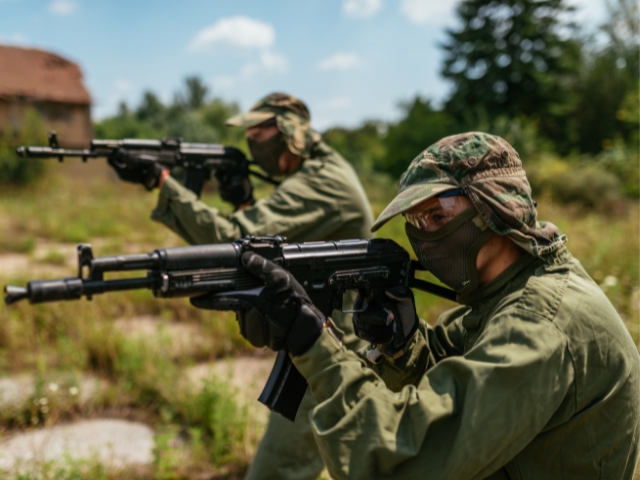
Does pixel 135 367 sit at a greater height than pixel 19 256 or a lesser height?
lesser

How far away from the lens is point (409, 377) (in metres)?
2.29

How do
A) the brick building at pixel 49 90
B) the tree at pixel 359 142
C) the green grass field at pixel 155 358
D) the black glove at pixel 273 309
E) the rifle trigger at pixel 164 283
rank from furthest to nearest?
the tree at pixel 359 142 → the brick building at pixel 49 90 → the green grass field at pixel 155 358 → the rifle trigger at pixel 164 283 → the black glove at pixel 273 309

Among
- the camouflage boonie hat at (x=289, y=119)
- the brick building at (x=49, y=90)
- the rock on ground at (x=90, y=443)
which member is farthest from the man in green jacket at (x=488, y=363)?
the brick building at (x=49, y=90)

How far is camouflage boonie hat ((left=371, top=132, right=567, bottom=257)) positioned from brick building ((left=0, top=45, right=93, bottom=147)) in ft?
103

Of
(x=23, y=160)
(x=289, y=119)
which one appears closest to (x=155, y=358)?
(x=289, y=119)

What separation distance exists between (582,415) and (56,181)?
23.9 meters

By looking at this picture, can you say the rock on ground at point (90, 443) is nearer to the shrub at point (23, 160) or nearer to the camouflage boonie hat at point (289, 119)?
the camouflage boonie hat at point (289, 119)

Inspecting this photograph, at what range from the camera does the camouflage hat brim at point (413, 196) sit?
1.77 meters

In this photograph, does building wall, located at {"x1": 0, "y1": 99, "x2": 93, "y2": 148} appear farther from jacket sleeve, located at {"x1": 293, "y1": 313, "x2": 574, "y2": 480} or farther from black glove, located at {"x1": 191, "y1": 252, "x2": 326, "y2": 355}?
jacket sleeve, located at {"x1": 293, "y1": 313, "x2": 574, "y2": 480}

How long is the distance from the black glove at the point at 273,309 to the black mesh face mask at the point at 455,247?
0.42 m

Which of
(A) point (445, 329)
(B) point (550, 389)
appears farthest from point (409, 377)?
(B) point (550, 389)

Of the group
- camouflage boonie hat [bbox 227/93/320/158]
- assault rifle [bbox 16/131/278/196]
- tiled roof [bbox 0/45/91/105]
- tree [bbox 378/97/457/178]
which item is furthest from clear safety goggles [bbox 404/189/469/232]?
tiled roof [bbox 0/45/91/105]

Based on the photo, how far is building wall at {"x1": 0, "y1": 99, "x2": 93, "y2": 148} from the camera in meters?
29.4

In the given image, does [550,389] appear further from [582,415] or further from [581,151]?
[581,151]
